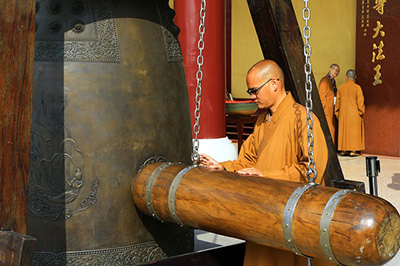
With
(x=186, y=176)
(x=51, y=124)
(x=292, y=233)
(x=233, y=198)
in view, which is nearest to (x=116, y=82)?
(x=51, y=124)

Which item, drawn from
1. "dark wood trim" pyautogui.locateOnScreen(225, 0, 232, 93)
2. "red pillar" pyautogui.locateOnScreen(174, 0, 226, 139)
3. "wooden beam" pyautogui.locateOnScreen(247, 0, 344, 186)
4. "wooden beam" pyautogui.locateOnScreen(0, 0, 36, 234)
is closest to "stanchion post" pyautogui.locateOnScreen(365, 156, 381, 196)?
"wooden beam" pyautogui.locateOnScreen(247, 0, 344, 186)

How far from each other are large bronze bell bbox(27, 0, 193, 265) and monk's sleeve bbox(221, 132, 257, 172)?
0.42 m

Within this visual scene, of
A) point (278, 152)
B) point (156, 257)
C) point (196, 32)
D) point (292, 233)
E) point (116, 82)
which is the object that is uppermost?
point (196, 32)

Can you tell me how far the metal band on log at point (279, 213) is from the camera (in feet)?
6.19

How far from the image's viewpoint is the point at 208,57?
18.7ft

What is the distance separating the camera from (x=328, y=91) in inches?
380

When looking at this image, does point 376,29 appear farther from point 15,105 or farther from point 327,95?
point 15,105

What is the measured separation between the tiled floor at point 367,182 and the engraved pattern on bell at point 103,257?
134 cm

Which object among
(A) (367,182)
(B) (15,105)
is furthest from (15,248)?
(A) (367,182)

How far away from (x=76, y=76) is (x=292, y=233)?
1123 mm

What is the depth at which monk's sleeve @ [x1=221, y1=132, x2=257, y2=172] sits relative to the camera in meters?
2.93

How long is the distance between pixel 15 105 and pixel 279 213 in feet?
3.06

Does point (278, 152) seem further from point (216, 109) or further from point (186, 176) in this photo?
point (216, 109)

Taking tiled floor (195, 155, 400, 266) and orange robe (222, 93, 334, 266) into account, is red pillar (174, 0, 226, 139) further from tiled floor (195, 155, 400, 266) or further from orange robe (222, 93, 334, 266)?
orange robe (222, 93, 334, 266)
